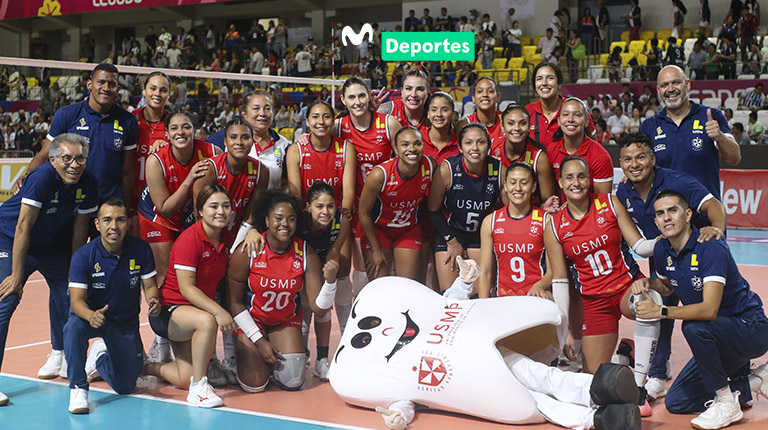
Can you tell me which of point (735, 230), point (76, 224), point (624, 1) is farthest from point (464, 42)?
point (76, 224)

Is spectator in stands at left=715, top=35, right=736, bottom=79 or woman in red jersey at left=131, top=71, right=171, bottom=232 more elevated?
spectator in stands at left=715, top=35, right=736, bottom=79

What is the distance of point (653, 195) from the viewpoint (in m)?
4.99

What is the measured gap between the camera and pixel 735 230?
13.1 metres

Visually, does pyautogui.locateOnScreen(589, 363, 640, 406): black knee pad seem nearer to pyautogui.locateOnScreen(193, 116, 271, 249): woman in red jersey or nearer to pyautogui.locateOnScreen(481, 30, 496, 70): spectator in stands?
pyautogui.locateOnScreen(193, 116, 271, 249): woman in red jersey

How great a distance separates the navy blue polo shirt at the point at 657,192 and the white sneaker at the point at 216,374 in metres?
2.98

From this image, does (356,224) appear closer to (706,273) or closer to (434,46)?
(706,273)

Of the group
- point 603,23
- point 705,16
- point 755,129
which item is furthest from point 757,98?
point 603,23

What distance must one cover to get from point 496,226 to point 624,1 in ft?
62.5

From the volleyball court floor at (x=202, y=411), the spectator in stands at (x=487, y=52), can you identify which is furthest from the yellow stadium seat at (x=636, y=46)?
the volleyball court floor at (x=202, y=411)

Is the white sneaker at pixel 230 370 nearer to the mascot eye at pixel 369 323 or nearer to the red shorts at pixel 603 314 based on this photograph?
the mascot eye at pixel 369 323

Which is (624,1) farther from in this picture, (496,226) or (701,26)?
(496,226)

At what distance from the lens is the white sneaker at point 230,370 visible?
17.4ft

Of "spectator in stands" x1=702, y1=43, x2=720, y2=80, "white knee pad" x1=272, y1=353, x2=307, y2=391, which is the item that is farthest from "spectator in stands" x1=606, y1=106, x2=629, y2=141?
"white knee pad" x1=272, y1=353, x2=307, y2=391

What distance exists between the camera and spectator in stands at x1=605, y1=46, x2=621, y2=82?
17.5 metres
